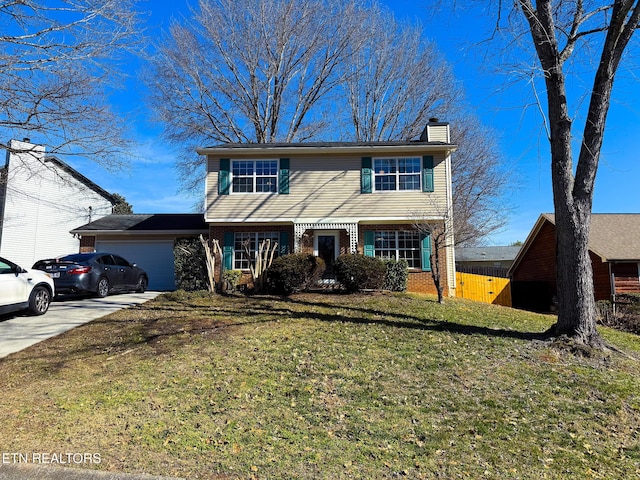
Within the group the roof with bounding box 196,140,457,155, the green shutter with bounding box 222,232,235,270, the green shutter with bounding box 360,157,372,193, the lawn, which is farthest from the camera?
the green shutter with bounding box 360,157,372,193

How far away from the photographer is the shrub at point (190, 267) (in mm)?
14367

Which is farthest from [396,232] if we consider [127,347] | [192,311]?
[127,347]

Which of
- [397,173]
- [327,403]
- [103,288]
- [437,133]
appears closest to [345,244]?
[397,173]

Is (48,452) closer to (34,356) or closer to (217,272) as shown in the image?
(34,356)

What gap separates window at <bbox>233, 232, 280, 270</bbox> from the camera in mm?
14992

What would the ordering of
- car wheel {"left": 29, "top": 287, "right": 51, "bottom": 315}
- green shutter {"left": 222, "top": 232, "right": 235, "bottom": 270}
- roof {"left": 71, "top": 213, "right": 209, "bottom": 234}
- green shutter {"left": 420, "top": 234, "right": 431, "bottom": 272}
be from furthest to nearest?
roof {"left": 71, "top": 213, "right": 209, "bottom": 234} → green shutter {"left": 222, "top": 232, "right": 235, "bottom": 270} → green shutter {"left": 420, "top": 234, "right": 431, "bottom": 272} → car wheel {"left": 29, "top": 287, "right": 51, "bottom": 315}

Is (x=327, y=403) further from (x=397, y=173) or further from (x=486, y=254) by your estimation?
(x=486, y=254)

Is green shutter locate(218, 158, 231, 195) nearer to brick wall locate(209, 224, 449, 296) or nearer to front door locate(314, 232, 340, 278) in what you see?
brick wall locate(209, 224, 449, 296)

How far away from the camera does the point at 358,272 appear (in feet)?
39.1

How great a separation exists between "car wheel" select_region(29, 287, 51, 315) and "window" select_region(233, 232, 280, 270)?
6579mm

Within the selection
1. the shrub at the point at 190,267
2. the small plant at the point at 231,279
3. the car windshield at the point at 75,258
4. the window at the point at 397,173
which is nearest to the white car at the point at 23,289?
the car windshield at the point at 75,258

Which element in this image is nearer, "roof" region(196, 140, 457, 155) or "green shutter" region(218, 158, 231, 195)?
"roof" region(196, 140, 457, 155)

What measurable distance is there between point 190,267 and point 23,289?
20.9ft

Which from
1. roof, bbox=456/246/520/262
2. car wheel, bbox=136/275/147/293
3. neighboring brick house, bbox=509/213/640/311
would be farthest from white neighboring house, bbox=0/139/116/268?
roof, bbox=456/246/520/262
